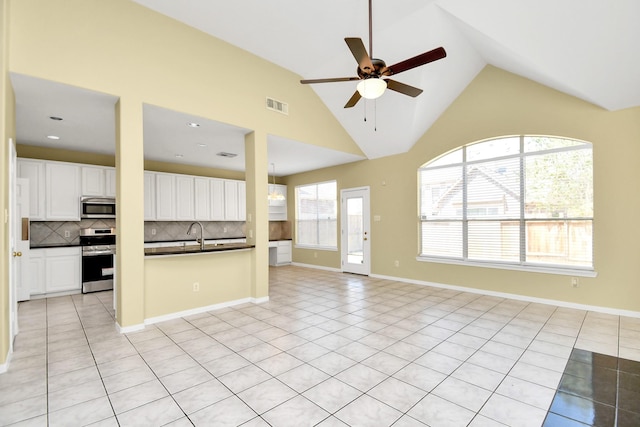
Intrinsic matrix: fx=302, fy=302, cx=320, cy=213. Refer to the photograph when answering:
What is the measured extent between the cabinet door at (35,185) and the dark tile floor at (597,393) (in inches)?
292

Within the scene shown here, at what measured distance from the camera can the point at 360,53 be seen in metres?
2.69

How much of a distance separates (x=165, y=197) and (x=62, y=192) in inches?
70.0

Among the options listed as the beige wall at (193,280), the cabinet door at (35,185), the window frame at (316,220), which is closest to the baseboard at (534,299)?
the window frame at (316,220)

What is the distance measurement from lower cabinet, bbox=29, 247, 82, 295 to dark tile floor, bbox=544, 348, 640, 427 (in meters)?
6.96

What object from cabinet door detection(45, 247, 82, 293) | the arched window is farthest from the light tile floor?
the arched window

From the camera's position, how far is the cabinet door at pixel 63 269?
208 inches

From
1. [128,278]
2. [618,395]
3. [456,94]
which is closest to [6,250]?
[128,278]

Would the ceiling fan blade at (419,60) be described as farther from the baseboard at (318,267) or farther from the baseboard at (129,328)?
the baseboard at (318,267)

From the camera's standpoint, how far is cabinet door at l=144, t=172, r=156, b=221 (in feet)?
21.6

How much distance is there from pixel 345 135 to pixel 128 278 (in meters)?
4.63

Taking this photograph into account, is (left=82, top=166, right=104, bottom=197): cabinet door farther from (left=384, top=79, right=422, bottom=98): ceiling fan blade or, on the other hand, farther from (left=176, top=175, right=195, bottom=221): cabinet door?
(left=384, top=79, right=422, bottom=98): ceiling fan blade

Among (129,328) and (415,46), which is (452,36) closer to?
(415,46)

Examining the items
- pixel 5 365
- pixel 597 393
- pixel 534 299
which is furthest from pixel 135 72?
pixel 534 299

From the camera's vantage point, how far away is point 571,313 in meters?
4.14
